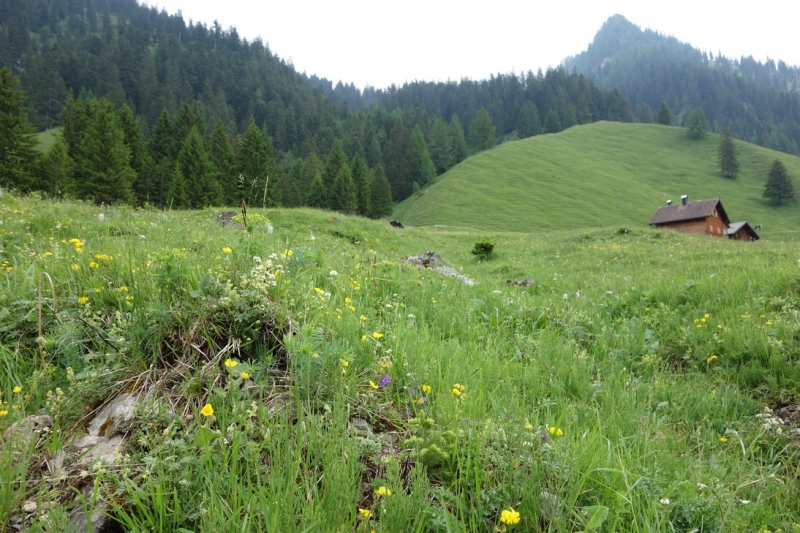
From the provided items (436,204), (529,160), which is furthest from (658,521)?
(529,160)

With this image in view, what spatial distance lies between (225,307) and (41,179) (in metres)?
52.2

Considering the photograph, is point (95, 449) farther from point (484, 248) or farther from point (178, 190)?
point (178, 190)

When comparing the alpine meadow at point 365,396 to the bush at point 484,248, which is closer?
the alpine meadow at point 365,396

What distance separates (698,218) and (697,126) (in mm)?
87468

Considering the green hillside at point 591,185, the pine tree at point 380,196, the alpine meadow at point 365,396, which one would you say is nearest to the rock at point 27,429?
the alpine meadow at point 365,396

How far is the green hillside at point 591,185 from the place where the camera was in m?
64.4

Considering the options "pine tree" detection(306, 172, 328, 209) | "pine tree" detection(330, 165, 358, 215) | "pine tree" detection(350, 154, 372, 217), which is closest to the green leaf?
"pine tree" detection(330, 165, 358, 215)

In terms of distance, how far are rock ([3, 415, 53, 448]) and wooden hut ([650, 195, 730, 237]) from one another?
6085cm

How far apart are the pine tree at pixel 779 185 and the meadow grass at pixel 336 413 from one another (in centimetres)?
10359

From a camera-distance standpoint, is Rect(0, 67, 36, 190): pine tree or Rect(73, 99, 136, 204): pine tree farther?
Rect(73, 99, 136, 204): pine tree

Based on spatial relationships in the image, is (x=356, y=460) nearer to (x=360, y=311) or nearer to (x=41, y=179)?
(x=360, y=311)

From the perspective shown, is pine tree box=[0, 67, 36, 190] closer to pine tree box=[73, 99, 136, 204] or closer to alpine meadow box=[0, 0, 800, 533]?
pine tree box=[73, 99, 136, 204]

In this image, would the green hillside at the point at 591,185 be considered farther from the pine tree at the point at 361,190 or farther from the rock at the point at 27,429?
the rock at the point at 27,429

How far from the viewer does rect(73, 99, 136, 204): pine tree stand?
40031 mm
